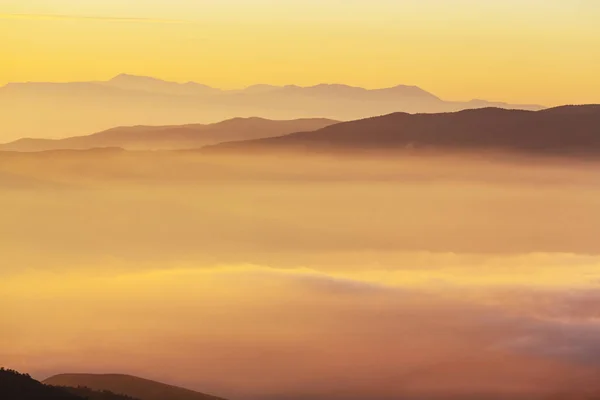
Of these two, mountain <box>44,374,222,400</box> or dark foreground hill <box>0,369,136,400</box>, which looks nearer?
dark foreground hill <box>0,369,136,400</box>

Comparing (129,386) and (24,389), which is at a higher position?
(129,386)

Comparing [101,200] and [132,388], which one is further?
[101,200]

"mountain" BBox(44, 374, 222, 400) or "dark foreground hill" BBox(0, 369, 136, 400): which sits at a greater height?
"mountain" BBox(44, 374, 222, 400)

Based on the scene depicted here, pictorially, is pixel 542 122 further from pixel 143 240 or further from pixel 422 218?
pixel 143 240

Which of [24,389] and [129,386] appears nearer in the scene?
[24,389]

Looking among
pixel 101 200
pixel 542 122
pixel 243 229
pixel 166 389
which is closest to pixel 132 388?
pixel 166 389

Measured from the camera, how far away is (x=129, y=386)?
65.8 meters

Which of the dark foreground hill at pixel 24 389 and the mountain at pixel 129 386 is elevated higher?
the mountain at pixel 129 386

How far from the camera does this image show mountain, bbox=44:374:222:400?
208 feet

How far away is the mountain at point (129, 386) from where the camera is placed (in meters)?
63.5

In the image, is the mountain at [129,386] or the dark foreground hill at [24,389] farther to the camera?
the mountain at [129,386]

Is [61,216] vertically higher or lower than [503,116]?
lower

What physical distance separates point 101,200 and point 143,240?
36.7 m

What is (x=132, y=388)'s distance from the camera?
65250 mm
